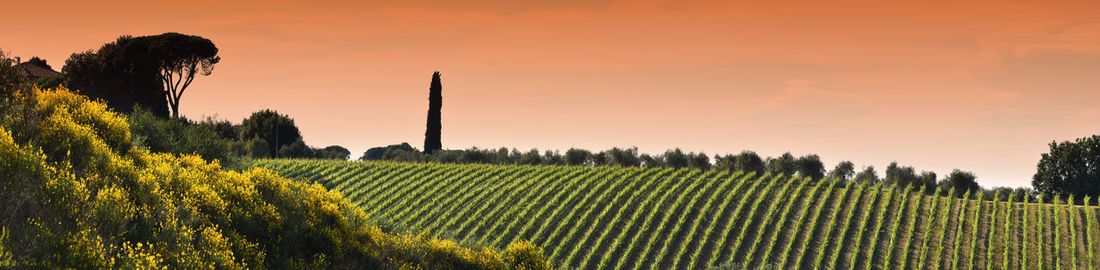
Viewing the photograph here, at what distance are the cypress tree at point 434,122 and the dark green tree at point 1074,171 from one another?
56866 millimetres

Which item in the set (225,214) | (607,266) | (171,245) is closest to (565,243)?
(607,266)

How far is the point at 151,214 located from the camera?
1881 cm

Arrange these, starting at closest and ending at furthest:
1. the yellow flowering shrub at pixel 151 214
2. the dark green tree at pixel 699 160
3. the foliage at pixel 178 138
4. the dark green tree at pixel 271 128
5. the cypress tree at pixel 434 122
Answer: the yellow flowering shrub at pixel 151 214 → the foliage at pixel 178 138 → the dark green tree at pixel 699 160 → the cypress tree at pixel 434 122 → the dark green tree at pixel 271 128

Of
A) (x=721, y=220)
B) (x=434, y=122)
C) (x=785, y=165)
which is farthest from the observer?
(x=434, y=122)

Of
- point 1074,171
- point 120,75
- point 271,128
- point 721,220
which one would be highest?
point 1074,171

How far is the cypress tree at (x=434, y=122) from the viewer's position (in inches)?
3541

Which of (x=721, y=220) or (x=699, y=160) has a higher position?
(x=699, y=160)

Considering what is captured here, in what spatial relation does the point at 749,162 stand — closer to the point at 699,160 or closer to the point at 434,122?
the point at 699,160

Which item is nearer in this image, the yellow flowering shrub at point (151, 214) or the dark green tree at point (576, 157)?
the yellow flowering shrub at point (151, 214)

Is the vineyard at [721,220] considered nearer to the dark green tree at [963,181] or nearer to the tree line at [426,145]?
the tree line at [426,145]

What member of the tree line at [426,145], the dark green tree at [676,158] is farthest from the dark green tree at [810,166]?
the dark green tree at [676,158]

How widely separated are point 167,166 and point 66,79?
5538cm

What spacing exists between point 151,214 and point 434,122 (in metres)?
71.4

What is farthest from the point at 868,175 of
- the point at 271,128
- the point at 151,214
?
the point at 151,214
